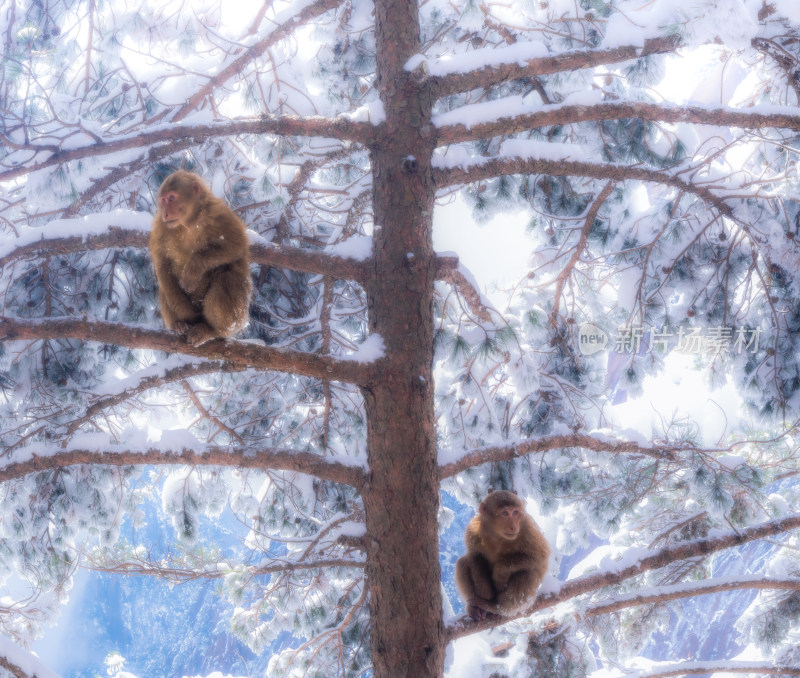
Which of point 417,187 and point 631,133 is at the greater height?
point 631,133

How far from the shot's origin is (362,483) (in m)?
3.43

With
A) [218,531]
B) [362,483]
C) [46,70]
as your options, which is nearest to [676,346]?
[362,483]

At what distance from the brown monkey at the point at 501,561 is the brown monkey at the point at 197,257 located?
1881 millimetres

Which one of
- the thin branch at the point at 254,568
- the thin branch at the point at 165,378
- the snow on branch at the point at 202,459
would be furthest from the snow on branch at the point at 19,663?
the thin branch at the point at 165,378

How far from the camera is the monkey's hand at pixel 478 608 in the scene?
3705mm

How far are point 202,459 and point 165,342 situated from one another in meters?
0.72

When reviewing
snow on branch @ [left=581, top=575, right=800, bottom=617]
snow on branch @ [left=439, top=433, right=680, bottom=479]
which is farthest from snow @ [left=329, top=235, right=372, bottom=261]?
snow on branch @ [left=581, top=575, right=800, bottom=617]

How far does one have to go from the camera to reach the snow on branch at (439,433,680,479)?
3.62 meters

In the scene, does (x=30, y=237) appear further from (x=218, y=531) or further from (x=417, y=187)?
(x=218, y=531)

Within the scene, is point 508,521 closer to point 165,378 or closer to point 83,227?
Answer: point 165,378

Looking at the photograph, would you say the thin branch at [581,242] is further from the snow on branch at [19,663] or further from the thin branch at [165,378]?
the snow on branch at [19,663]

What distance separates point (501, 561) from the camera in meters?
3.92

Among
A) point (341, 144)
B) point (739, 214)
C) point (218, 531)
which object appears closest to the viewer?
point (739, 214)

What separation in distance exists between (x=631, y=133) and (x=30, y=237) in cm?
416
